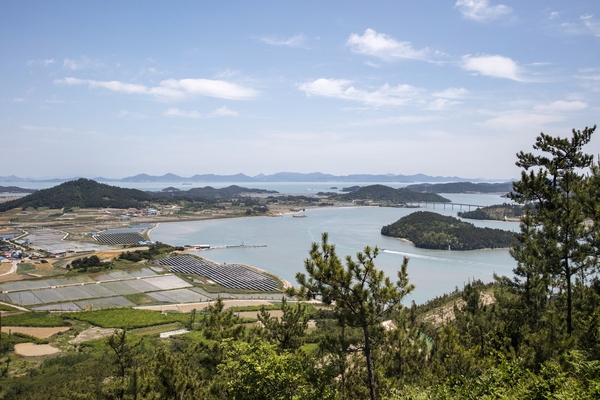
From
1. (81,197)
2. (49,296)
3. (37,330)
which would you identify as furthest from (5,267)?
(81,197)

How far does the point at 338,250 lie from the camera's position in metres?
29.5

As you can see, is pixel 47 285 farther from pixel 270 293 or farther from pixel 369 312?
pixel 369 312

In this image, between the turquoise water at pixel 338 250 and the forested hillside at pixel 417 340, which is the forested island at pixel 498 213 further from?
the forested hillside at pixel 417 340

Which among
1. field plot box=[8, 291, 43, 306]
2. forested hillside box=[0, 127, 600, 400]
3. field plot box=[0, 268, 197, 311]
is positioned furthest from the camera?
field plot box=[0, 268, 197, 311]

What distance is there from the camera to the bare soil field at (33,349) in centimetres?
1389

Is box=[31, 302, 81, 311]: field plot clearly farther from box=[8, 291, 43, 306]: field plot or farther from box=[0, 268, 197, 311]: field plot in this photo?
box=[8, 291, 43, 306]: field plot

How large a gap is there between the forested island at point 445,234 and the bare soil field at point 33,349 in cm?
2868

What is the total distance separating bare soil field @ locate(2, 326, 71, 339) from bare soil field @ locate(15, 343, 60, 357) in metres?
0.80

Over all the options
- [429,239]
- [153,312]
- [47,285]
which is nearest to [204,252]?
[47,285]

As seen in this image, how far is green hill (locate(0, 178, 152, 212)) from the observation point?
2506 inches

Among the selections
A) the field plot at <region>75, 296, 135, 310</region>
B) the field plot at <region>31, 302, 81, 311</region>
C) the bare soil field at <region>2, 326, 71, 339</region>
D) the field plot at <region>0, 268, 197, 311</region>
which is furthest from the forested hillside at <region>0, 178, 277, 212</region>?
the bare soil field at <region>2, 326, 71, 339</region>

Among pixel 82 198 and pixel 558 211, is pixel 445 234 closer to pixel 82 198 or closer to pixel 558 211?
pixel 558 211

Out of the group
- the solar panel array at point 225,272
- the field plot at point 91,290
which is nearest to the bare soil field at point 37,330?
the field plot at point 91,290

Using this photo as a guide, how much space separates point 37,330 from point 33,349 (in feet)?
7.25
